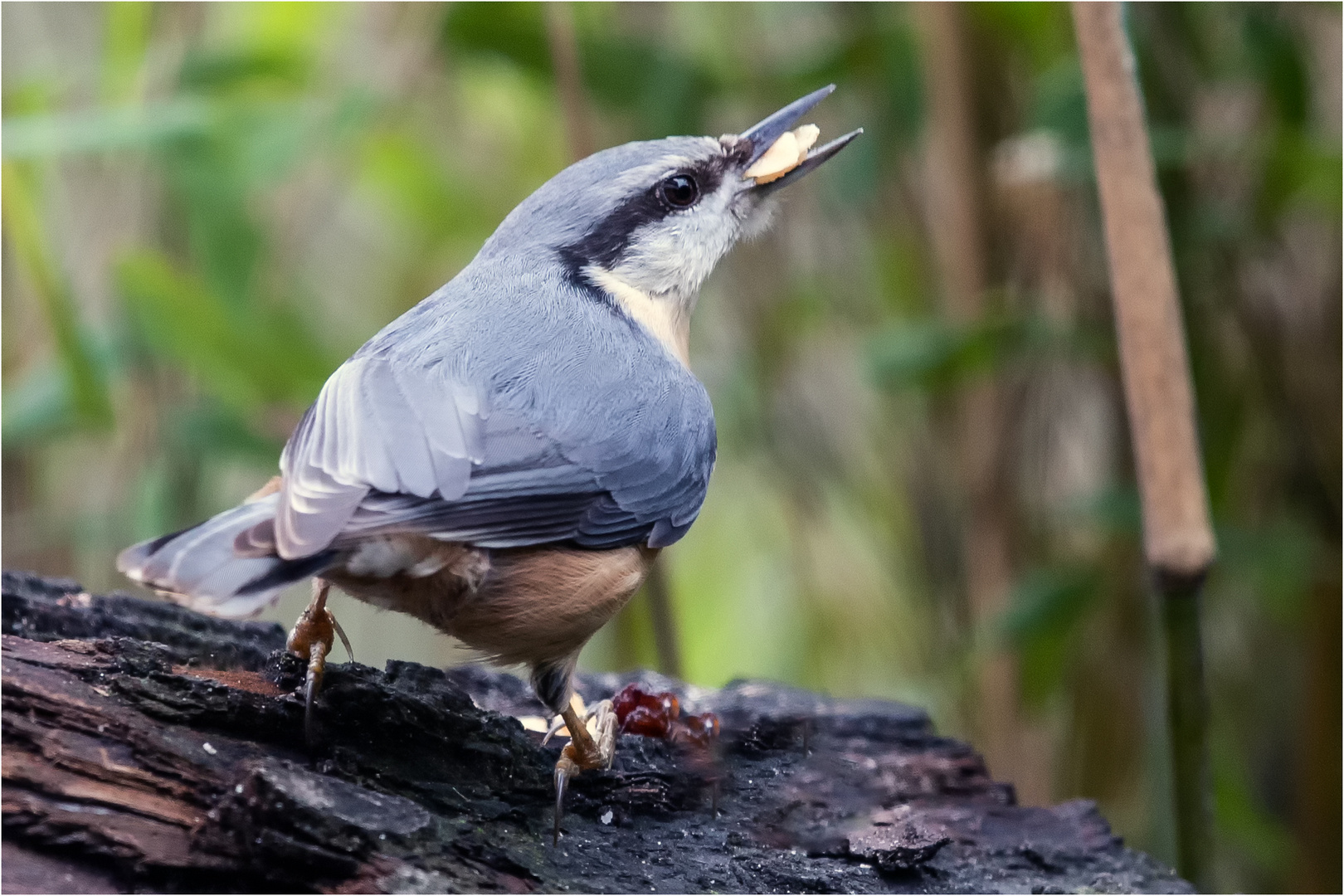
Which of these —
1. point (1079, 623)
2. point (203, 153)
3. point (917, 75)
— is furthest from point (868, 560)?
point (203, 153)

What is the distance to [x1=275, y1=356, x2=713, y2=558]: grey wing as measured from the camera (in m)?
1.67

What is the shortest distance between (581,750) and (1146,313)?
1.23 m

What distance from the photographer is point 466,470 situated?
177 centimetres

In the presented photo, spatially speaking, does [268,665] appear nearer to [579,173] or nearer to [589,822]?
[589,822]

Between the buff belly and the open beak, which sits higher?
the open beak

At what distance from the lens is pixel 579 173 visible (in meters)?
2.47

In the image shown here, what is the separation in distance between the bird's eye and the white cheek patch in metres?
0.13

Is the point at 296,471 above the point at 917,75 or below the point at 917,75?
below

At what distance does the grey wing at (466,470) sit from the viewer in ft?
5.47

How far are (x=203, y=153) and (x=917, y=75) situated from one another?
205 cm

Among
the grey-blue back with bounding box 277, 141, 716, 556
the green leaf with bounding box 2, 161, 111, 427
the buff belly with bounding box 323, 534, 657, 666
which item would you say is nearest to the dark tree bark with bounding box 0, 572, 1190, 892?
the buff belly with bounding box 323, 534, 657, 666

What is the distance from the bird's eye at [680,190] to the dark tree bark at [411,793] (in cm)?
104

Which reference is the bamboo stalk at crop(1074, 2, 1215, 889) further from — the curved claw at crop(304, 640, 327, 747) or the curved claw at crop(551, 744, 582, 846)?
the curved claw at crop(304, 640, 327, 747)

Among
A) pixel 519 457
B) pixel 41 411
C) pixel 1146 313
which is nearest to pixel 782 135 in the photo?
pixel 1146 313
